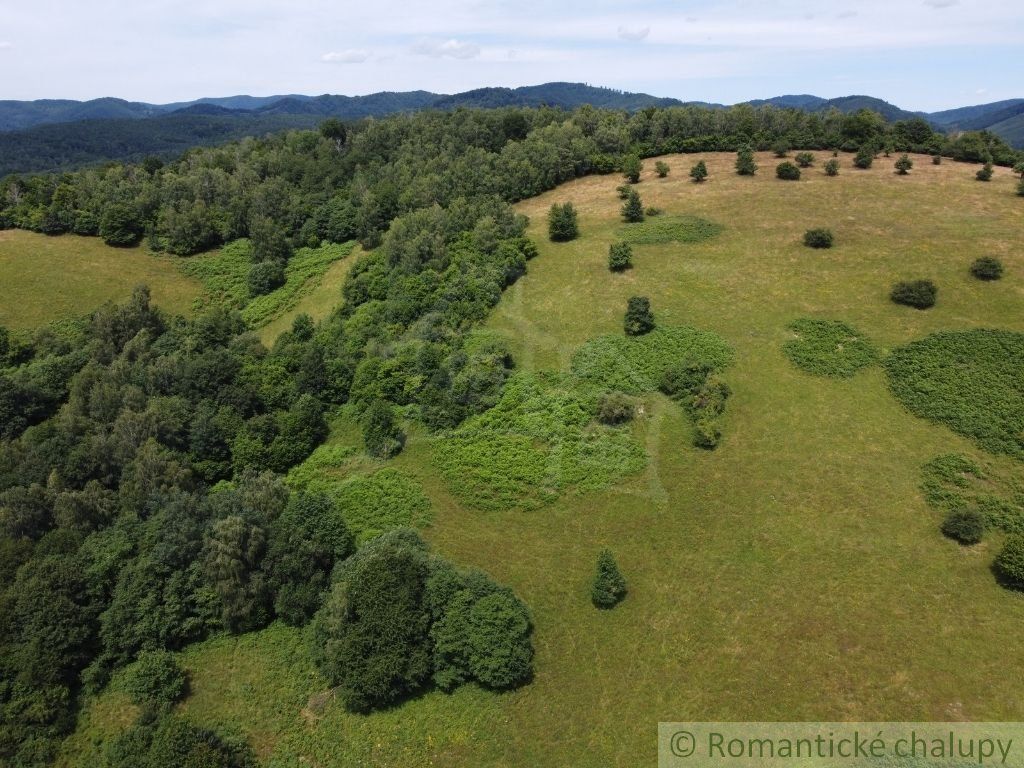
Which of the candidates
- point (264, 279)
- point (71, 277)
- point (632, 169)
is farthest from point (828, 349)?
point (71, 277)

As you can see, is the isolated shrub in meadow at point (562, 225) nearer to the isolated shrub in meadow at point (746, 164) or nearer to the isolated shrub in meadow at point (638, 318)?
the isolated shrub in meadow at point (638, 318)

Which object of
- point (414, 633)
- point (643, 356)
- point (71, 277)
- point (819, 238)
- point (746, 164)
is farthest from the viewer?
point (746, 164)

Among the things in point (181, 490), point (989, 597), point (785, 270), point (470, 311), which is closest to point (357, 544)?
point (181, 490)

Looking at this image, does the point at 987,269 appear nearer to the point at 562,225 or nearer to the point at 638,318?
the point at 638,318

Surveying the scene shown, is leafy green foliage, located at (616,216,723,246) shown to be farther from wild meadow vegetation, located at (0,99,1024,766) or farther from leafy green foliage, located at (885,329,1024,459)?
leafy green foliage, located at (885,329,1024,459)

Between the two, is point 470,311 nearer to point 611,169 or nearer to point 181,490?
point 181,490
